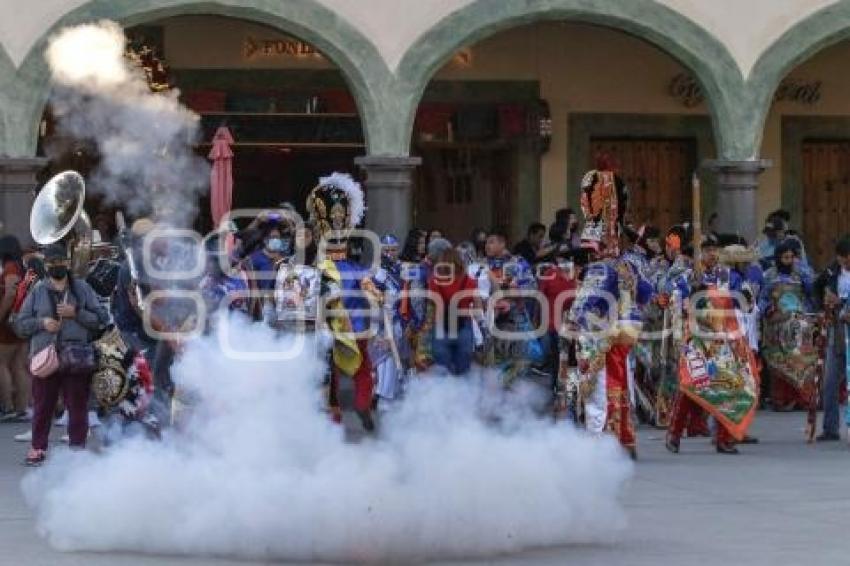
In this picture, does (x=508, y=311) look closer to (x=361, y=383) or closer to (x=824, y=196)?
(x=361, y=383)

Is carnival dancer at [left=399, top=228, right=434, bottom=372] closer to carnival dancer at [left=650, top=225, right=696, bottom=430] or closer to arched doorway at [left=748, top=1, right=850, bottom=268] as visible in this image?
carnival dancer at [left=650, top=225, right=696, bottom=430]

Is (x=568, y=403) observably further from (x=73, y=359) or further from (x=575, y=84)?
(x=575, y=84)

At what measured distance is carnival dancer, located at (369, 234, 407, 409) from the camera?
1659cm

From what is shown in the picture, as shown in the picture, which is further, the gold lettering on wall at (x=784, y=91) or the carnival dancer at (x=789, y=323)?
the gold lettering on wall at (x=784, y=91)

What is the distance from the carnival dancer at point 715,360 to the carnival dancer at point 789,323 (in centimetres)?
349

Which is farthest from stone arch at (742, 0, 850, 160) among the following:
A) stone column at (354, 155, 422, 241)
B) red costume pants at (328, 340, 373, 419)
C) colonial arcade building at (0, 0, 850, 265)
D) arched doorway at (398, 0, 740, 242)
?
red costume pants at (328, 340, 373, 419)

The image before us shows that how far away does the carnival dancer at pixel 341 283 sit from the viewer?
50.1 feet

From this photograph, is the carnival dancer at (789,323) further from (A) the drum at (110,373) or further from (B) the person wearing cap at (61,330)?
(B) the person wearing cap at (61,330)

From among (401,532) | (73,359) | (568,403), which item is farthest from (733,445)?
(401,532)

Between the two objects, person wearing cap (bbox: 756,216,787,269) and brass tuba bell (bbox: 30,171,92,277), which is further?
person wearing cap (bbox: 756,216,787,269)

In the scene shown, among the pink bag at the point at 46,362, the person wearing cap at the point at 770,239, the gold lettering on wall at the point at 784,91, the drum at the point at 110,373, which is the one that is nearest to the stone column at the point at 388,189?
the person wearing cap at the point at 770,239

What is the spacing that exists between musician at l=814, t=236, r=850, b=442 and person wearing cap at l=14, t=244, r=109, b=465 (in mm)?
5713

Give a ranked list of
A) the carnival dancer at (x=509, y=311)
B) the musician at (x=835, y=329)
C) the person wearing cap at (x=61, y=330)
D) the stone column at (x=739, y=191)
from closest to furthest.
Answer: the person wearing cap at (x=61, y=330) < the musician at (x=835, y=329) < the carnival dancer at (x=509, y=311) < the stone column at (x=739, y=191)

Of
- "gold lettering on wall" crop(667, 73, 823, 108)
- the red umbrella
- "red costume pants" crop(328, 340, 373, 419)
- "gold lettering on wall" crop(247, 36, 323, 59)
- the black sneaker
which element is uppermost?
"gold lettering on wall" crop(247, 36, 323, 59)
